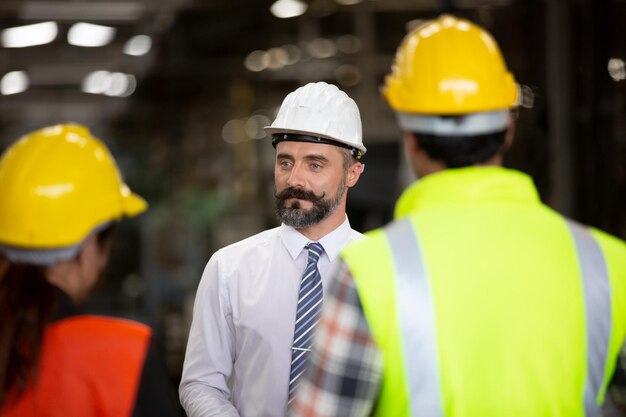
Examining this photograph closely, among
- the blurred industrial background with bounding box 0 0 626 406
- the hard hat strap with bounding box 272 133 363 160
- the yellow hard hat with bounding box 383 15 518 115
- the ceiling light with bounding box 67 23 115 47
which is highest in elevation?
the yellow hard hat with bounding box 383 15 518 115

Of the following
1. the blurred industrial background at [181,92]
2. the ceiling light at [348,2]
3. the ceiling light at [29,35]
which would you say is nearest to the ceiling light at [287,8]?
the blurred industrial background at [181,92]

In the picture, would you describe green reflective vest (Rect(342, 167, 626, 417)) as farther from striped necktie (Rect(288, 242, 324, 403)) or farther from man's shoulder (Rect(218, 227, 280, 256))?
man's shoulder (Rect(218, 227, 280, 256))

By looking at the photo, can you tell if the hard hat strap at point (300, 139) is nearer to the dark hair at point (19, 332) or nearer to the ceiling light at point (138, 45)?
the dark hair at point (19, 332)

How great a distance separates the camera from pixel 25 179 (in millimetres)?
2049

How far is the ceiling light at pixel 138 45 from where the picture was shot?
33.4 feet

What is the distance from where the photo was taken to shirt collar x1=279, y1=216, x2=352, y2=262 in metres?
3.09

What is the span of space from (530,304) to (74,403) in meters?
0.88

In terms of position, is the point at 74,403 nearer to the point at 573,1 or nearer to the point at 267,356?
the point at 267,356

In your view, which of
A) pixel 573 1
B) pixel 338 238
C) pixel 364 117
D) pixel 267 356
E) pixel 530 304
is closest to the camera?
pixel 530 304

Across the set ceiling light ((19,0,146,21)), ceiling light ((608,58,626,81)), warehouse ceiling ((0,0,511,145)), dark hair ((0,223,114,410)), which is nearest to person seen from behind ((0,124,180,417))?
dark hair ((0,223,114,410))

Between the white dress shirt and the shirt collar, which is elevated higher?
the shirt collar

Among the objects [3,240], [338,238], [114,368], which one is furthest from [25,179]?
[338,238]

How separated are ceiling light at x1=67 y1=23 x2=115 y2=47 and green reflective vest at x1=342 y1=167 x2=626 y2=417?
834cm

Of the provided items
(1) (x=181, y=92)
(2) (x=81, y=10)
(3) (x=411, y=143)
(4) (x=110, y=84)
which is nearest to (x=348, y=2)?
(1) (x=181, y=92)
